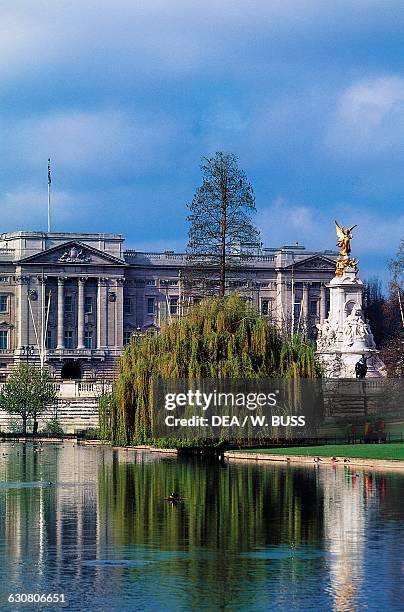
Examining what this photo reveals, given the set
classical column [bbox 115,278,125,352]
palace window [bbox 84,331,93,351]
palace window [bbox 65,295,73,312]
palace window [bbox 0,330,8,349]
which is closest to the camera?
palace window [bbox 0,330,8,349]

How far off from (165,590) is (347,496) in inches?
766

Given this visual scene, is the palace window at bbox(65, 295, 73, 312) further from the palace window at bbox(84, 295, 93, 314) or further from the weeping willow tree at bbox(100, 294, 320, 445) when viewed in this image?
the weeping willow tree at bbox(100, 294, 320, 445)

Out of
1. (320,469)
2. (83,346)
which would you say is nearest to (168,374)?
(320,469)

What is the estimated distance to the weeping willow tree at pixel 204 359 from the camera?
253ft

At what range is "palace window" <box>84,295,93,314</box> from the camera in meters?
187

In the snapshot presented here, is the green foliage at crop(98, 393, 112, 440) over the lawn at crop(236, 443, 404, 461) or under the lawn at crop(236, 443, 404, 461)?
over

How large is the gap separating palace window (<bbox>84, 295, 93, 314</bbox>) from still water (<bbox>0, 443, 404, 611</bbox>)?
412 feet

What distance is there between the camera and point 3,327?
183125 mm

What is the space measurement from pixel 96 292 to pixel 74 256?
482cm

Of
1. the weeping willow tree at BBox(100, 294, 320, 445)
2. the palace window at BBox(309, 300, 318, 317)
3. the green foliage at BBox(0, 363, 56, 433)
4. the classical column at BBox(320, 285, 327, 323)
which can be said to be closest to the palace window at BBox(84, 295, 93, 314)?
the palace window at BBox(309, 300, 318, 317)

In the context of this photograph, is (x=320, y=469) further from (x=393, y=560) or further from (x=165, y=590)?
(x=165, y=590)

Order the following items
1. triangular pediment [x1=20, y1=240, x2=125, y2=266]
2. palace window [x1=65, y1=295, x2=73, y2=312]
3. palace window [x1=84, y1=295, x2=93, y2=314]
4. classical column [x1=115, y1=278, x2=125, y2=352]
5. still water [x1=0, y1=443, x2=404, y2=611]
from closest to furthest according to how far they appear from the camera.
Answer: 1. still water [x1=0, y1=443, x2=404, y2=611]
2. triangular pediment [x1=20, y1=240, x2=125, y2=266]
3. classical column [x1=115, y1=278, x2=125, y2=352]
4. palace window [x1=65, y1=295, x2=73, y2=312]
5. palace window [x1=84, y1=295, x2=93, y2=314]

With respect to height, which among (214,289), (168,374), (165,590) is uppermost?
(214,289)

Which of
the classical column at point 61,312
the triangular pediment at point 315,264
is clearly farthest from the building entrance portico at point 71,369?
the triangular pediment at point 315,264
